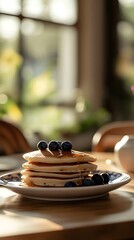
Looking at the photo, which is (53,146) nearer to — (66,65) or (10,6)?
(10,6)

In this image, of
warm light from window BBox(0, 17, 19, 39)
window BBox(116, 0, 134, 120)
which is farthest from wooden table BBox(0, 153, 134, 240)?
window BBox(116, 0, 134, 120)

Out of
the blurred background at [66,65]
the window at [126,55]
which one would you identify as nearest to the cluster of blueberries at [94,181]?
the blurred background at [66,65]

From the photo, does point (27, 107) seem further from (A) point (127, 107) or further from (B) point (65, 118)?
(A) point (127, 107)

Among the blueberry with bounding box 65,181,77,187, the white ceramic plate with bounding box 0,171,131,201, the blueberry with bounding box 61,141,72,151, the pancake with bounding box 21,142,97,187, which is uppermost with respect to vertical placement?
the blueberry with bounding box 61,141,72,151

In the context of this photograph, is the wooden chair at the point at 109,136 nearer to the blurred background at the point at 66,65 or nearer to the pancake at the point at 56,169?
the blurred background at the point at 66,65

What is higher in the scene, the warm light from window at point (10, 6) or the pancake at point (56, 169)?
the warm light from window at point (10, 6)

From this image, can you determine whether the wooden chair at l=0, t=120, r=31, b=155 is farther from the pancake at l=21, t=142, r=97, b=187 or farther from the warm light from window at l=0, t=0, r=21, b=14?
the warm light from window at l=0, t=0, r=21, b=14

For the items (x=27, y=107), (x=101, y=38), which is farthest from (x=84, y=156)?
(x=101, y=38)
